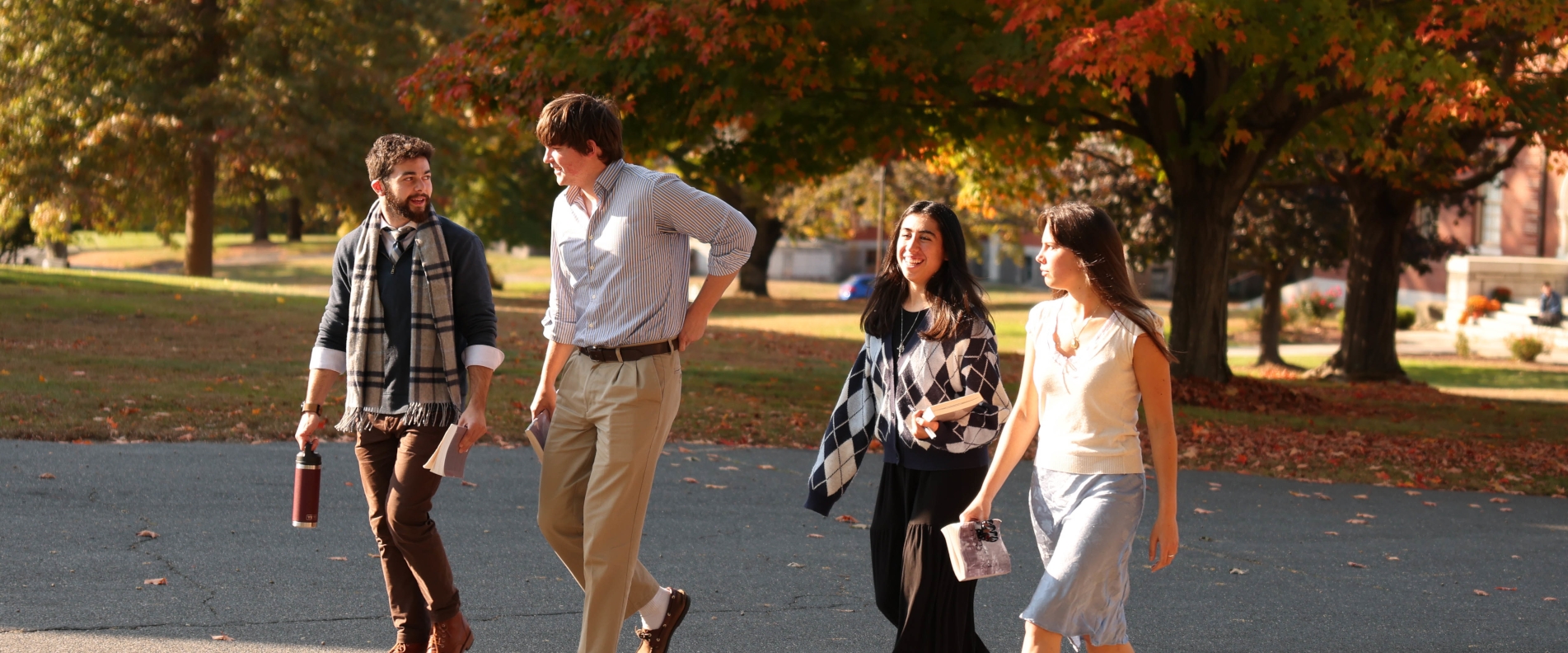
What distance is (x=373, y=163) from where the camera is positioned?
4.30 meters

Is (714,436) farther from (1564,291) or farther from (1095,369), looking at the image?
(1564,291)

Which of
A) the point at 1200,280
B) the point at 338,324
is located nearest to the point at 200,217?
the point at 1200,280

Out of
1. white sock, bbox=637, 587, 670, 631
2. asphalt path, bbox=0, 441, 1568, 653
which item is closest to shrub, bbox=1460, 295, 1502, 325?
asphalt path, bbox=0, 441, 1568, 653

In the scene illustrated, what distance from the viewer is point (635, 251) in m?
4.09

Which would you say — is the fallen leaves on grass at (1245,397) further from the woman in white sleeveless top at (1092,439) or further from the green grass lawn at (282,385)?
the woman in white sleeveless top at (1092,439)

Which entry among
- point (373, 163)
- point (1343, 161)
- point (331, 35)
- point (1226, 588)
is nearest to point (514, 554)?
point (373, 163)

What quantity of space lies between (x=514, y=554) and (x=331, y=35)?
2673cm

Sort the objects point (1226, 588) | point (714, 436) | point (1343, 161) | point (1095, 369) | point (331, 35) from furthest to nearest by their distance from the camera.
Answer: point (331, 35)
point (1343, 161)
point (714, 436)
point (1226, 588)
point (1095, 369)

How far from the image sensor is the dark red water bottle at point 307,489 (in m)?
4.38

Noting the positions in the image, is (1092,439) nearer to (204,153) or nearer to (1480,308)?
(204,153)

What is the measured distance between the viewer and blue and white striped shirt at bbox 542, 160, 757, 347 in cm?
410

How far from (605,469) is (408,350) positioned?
769 mm

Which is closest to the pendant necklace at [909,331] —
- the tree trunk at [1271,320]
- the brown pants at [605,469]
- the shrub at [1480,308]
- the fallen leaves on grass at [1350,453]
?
the brown pants at [605,469]

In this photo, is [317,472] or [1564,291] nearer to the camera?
[317,472]
